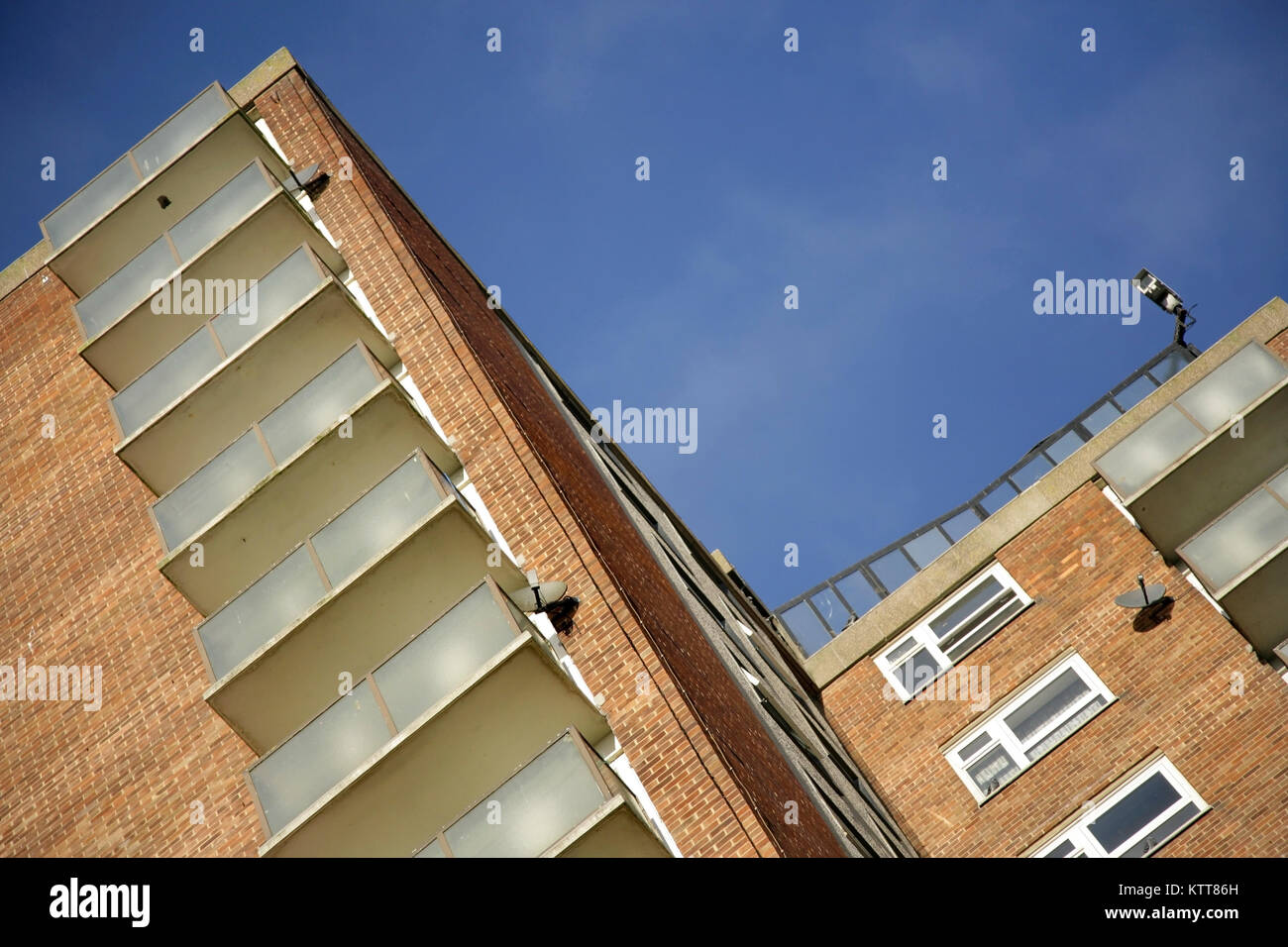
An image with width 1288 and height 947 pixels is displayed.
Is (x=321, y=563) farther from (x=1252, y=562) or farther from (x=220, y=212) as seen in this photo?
(x=1252, y=562)

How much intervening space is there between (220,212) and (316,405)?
462 centimetres

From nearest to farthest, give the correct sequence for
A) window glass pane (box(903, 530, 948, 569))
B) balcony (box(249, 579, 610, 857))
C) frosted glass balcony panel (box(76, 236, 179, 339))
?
balcony (box(249, 579, 610, 857)), frosted glass balcony panel (box(76, 236, 179, 339)), window glass pane (box(903, 530, 948, 569))

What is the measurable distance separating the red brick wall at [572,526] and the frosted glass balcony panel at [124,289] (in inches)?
89.8

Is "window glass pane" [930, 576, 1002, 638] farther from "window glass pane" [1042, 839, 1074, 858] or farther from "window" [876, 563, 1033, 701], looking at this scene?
"window glass pane" [1042, 839, 1074, 858]

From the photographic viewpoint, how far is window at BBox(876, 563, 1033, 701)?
74.9 feet

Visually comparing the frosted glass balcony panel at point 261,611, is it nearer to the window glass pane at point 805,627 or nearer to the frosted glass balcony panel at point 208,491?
the frosted glass balcony panel at point 208,491

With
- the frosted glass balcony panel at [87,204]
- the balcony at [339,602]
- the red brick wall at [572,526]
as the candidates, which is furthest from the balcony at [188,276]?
the balcony at [339,602]

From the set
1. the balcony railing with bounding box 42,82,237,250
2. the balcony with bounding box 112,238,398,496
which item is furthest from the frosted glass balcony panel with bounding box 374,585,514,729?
the balcony railing with bounding box 42,82,237,250

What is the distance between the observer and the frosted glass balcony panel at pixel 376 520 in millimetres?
14328

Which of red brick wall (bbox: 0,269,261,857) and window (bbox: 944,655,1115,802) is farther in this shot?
window (bbox: 944,655,1115,802)

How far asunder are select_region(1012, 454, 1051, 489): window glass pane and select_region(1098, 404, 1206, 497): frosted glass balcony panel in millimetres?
3295
